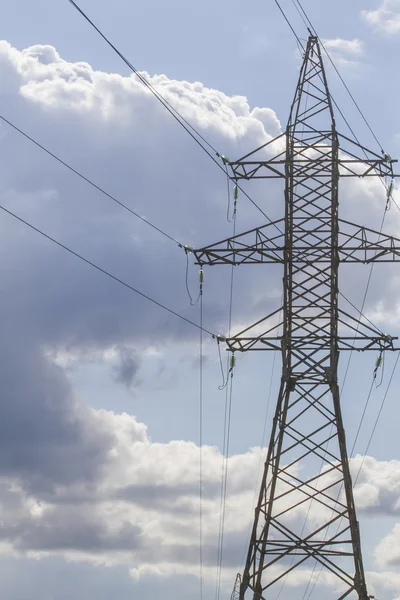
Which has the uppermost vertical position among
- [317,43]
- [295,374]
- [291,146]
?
[317,43]

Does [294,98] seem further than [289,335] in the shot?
Yes

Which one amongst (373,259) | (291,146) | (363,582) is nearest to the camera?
(363,582)

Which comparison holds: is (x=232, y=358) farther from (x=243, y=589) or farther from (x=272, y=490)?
(x=243, y=589)

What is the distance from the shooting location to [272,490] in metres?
42.2

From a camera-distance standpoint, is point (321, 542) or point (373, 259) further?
point (373, 259)

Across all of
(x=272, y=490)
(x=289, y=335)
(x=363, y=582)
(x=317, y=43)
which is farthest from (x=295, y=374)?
(x=317, y=43)

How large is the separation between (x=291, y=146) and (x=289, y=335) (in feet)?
27.4

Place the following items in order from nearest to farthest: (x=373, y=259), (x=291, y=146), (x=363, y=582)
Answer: (x=363, y=582)
(x=373, y=259)
(x=291, y=146)

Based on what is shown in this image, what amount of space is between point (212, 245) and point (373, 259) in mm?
6235

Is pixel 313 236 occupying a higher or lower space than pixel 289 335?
higher

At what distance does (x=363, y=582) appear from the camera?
41.2 metres

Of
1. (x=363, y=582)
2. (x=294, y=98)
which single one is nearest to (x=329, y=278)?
(x=294, y=98)

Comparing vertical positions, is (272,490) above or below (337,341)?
below

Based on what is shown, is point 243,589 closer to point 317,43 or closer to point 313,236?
point 313,236
